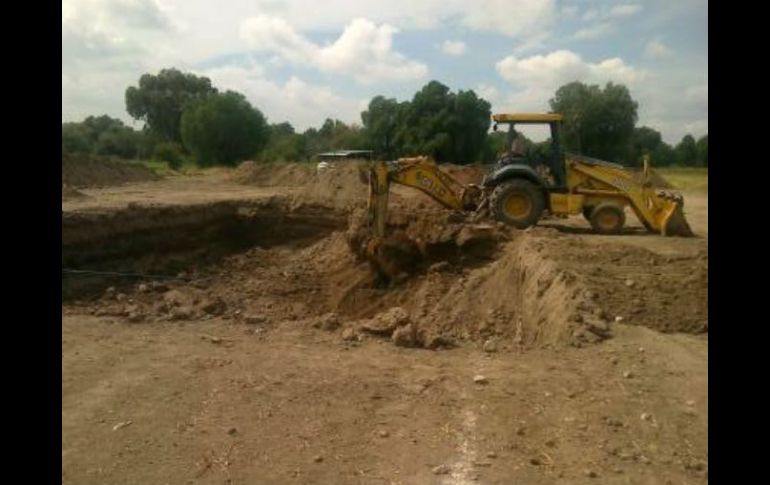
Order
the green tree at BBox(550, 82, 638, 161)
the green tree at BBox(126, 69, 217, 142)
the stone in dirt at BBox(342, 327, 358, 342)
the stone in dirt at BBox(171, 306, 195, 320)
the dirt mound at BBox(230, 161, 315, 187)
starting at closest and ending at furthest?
the stone in dirt at BBox(342, 327, 358, 342) → the stone in dirt at BBox(171, 306, 195, 320) → the dirt mound at BBox(230, 161, 315, 187) → the green tree at BBox(550, 82, 638, 161) → the green tree at BBox(126, 69, 217, 142)

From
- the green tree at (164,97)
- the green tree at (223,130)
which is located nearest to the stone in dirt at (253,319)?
the green tree at (223,130)

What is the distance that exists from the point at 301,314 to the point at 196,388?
16.1 ft

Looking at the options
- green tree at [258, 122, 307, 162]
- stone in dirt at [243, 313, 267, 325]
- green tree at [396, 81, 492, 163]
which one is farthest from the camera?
green tree at [258, 122, 307, 162]

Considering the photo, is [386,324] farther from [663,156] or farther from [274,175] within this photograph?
[663,156]

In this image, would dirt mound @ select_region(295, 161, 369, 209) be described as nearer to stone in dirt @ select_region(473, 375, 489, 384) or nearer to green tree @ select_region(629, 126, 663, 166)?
stone in dirt @ select_region(473, 375, 489, 384)

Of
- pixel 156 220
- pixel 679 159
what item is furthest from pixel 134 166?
pixel 679 159

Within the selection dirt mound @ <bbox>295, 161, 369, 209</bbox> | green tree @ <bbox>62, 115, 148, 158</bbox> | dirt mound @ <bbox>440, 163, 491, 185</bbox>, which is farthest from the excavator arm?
green tree @ <bbox>62, 115, 148, 158</bbox>

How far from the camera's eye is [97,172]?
24.8m

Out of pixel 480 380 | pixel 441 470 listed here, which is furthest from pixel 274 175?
pixel 441 470

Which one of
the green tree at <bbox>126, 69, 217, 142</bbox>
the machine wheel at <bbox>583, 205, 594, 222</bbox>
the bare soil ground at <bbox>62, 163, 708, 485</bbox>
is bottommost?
the bare soil ground at <bbox>62, 163, 708, 485</bbox>

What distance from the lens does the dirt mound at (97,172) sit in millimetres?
23328

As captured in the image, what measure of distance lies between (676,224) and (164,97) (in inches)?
2143

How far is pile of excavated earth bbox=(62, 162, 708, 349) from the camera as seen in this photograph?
809 centimetres

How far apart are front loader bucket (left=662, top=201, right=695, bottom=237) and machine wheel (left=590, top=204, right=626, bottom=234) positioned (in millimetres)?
755
